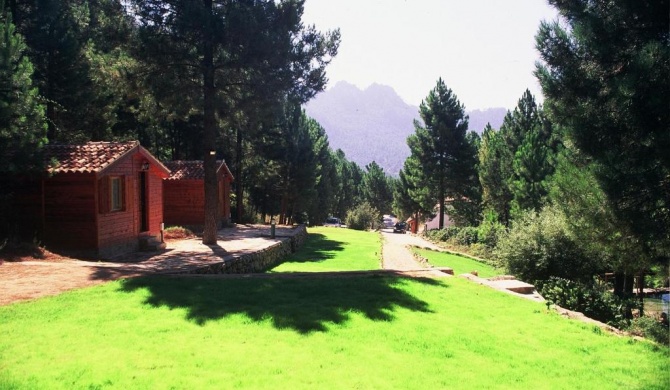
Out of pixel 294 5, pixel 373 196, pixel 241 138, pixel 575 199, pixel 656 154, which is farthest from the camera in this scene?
pixel 373 196

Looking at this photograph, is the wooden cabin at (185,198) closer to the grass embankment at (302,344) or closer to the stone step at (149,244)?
the stone step at (149,244)

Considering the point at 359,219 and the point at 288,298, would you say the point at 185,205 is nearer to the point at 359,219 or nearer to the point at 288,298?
the point at 288,298

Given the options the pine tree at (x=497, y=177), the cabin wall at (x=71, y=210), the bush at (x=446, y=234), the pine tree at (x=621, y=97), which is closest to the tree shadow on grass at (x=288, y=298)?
the pine tree at (x=621, y=97)

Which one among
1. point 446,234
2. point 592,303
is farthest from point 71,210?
point 446,234

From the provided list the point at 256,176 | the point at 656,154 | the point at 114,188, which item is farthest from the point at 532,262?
the point at 256,176

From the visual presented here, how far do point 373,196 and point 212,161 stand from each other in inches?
2858

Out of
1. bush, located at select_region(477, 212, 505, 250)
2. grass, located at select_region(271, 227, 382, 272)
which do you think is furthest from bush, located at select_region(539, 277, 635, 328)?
bush, located at select_region(477, 212, 505, 250)

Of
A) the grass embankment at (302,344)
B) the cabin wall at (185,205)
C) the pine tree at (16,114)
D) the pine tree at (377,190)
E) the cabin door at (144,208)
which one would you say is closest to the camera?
A: the grass embankment at (302,344)

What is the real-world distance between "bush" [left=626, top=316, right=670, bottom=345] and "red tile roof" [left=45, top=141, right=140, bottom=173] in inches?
543

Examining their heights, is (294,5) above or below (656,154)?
above

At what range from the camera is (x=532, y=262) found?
49.8 feet

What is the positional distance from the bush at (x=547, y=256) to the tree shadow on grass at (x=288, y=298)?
521cm

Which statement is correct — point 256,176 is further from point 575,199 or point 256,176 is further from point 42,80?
point 575,199

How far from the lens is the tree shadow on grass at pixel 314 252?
70.2 ft
